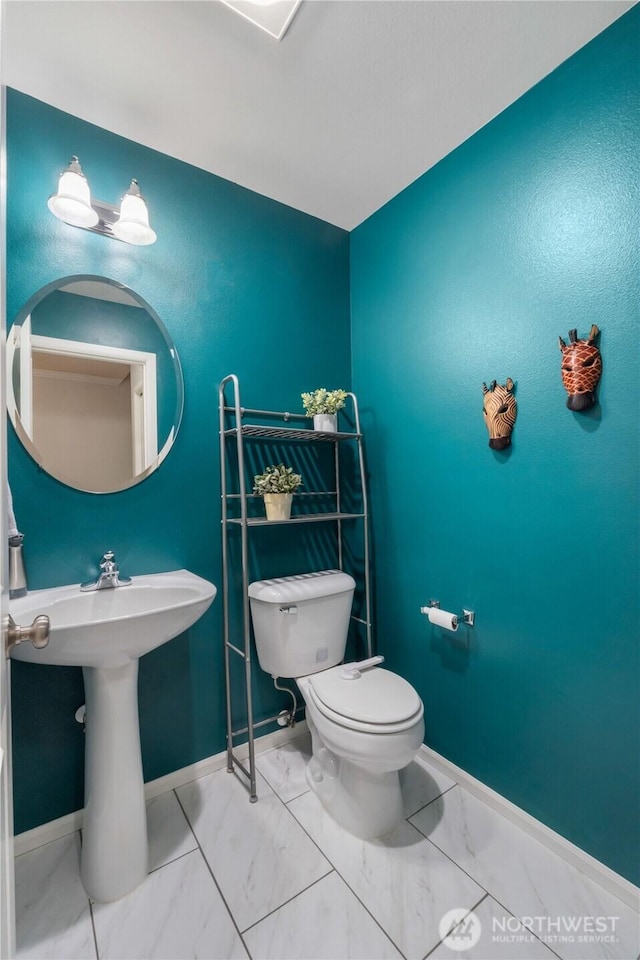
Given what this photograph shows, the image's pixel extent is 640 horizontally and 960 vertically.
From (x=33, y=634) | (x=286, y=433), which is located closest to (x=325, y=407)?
(x=286, y=433)

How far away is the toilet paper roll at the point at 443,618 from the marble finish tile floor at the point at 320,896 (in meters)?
0.64

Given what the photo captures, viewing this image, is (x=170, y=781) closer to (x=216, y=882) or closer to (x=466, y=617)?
(x=216, y=882)

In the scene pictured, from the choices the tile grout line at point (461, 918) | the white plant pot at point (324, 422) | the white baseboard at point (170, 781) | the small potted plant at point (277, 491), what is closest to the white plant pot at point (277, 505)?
the small potted plant at point (277, 491)

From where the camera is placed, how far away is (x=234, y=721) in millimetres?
1771

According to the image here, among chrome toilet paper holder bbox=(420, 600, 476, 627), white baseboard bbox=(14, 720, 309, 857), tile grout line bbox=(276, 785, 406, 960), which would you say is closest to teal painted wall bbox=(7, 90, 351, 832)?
white baseboard bbox=(14, 720, 309, 857)

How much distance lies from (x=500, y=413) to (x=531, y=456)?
0.18 metres

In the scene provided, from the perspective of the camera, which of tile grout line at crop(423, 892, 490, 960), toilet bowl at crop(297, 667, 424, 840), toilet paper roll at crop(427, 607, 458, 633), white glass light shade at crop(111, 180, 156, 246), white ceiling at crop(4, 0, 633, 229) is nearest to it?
tile grout line at crop(423, 892, 490, 960)

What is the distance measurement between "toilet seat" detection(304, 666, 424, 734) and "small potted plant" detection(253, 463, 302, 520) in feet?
2.13

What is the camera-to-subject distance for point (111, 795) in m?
1.23

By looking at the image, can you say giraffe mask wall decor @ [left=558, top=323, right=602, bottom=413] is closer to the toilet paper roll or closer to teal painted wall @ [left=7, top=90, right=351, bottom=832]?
the toilet paper roll

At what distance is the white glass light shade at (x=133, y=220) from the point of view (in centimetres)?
144

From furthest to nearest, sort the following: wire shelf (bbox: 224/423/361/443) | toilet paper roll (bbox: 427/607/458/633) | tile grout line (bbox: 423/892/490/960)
Result: wire shelf (bbox: 224/423/361/443)
toilet paper roll (bbox: 427/607/458/633)
tile grout line (bbox: 423/892/490/960)

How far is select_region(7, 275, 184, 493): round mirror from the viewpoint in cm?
139

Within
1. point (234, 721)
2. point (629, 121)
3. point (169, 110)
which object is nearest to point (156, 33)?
point (169, 110)
